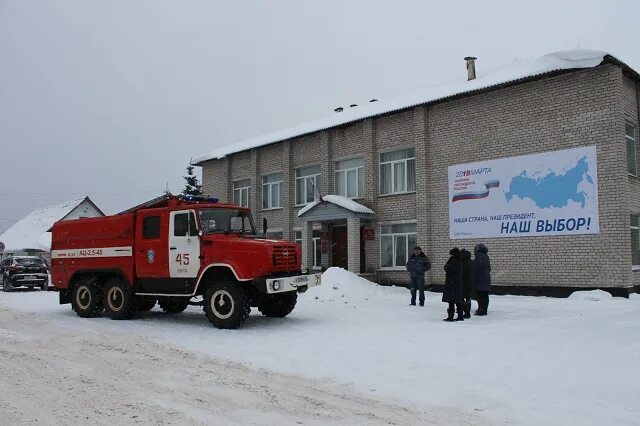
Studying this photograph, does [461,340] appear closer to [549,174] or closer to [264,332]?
[264,332]

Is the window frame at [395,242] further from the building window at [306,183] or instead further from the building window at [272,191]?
the building window at [272,191]

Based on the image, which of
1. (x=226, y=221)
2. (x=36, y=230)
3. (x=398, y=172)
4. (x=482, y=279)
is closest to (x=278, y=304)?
(x=226, y=221)

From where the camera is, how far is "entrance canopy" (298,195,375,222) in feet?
69.2

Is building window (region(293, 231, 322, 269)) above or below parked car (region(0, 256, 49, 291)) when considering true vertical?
above

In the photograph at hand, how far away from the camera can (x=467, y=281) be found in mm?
12883

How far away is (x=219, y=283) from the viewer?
1130 centimetres

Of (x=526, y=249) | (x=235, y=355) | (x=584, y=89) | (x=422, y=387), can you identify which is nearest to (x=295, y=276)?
(x=235, y=355)

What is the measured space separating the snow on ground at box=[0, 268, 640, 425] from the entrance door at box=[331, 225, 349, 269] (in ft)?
25.3

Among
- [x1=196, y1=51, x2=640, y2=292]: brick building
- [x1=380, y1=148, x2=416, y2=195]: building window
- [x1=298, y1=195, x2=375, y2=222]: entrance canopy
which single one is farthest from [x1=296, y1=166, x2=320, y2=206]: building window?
[x1=380, y1=148, x2=416, y2=195]: building window

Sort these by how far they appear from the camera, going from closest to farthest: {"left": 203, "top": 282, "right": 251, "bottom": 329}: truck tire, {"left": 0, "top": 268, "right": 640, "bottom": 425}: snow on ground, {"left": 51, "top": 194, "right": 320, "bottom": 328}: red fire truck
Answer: {"left": 0, "top": 268, "right": 640, "bottom": 425}: snow on ground < {"left": 203, "top": 282, "right": 251, "bottom": 329}: truck tire < {"left": 51, "top": 194, "right": 320, "bottom": 328}: red fire truck

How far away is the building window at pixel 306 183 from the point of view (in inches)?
981

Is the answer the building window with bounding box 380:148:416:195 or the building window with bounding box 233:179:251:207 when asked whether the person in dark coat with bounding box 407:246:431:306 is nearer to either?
the building window with bounding box 380:148:416:195

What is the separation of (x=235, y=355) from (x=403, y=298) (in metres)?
9.78

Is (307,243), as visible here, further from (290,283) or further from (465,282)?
(290,283)
